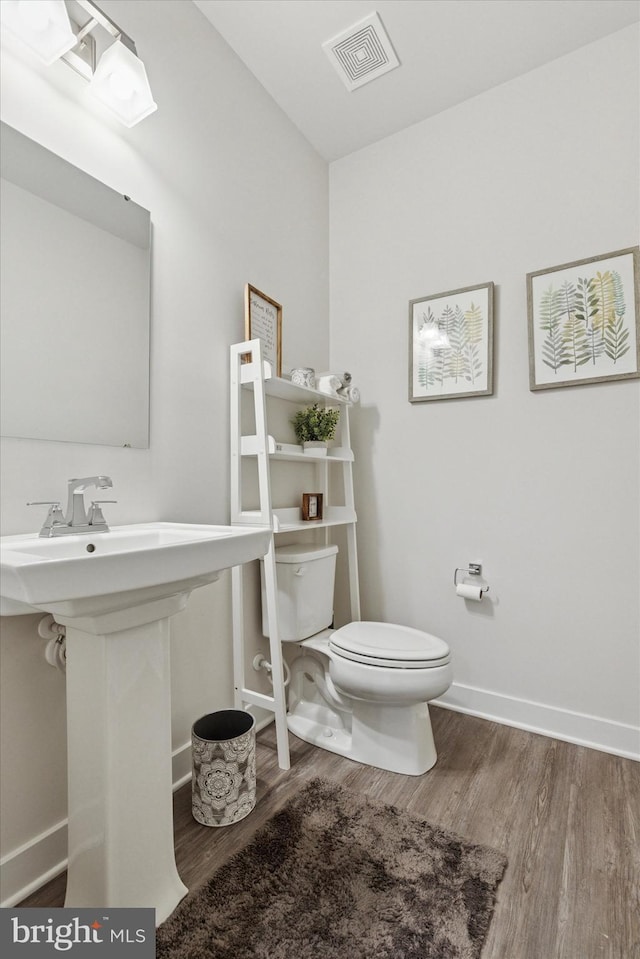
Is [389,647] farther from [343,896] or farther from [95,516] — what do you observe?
[95,516]

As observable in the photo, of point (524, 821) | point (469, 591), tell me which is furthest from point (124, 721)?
point (469, 591)

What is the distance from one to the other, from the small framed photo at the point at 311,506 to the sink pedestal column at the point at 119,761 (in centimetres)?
99

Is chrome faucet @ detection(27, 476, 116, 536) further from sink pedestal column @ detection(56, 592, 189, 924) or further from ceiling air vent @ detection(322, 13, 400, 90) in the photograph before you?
ceiling air vent @ detection(322, 13, 400, 90)

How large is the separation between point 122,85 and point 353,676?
185 centimetres

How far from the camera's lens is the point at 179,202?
5.08 ft

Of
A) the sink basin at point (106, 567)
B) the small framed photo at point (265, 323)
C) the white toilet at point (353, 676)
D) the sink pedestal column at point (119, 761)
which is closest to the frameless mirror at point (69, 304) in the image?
the sink basin at point (106, 567)

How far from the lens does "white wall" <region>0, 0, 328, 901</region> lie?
1114 mm

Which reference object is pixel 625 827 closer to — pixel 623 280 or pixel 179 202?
pixel 623 280

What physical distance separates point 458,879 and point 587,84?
267 centimetres

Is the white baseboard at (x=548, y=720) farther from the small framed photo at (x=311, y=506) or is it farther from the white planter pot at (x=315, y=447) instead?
the white planter pot at (x=315, y=447)

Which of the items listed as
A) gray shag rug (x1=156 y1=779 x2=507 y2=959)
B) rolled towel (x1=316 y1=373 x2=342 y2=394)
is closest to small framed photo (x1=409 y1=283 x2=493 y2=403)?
rolled towel (x1=316 y1=373 x2=342 y2=394)

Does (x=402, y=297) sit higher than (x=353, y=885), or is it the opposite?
(x=402, y=297)

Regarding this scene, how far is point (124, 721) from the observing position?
974mm

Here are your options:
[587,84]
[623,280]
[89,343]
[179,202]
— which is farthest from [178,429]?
[587,84]
